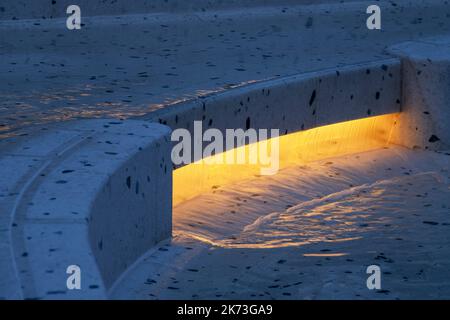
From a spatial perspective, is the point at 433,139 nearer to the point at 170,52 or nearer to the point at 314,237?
the point at 170,52

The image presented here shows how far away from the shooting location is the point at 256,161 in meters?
2.64

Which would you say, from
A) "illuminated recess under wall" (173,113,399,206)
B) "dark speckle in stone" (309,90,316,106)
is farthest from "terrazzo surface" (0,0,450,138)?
"illuminated recess under wall" (173,113,399,206)

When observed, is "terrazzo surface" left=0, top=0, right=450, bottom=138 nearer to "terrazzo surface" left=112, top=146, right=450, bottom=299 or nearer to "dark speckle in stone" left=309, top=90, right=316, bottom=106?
"dark speckle in stone" left=309, top=90, right=316, bottom=106

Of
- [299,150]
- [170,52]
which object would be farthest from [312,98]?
[170,52]

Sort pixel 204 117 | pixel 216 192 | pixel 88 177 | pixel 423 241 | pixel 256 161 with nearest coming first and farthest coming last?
pixel 88 177, pixel 423 241, pixel 204 117, pixel 216 192, pixel 256 161

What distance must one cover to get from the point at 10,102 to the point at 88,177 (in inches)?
29.8

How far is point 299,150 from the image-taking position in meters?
2.82

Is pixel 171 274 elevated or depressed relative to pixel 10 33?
depressed

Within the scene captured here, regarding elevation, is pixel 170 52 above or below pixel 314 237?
above

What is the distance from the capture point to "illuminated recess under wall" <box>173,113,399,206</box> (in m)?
2.43

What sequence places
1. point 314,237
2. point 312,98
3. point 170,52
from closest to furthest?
1. point 314,237
2. point 312,98
3. point 170,52

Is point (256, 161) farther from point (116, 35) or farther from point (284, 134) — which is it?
point (116, 35)
